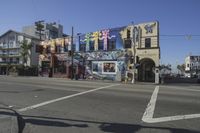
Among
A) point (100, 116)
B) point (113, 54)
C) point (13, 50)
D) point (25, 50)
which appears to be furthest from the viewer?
point (13, 50)

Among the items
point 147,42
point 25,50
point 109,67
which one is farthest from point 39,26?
point 147,42

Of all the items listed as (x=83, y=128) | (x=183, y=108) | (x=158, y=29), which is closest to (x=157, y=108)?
(x=183, y=108)

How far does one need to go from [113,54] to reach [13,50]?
111 ft

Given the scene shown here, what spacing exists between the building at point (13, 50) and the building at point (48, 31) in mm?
13536

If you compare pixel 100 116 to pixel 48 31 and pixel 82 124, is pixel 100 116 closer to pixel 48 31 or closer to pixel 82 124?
pixel 82 124

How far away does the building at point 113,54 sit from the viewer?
4338 cm

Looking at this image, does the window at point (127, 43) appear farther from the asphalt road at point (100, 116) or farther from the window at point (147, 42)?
the asphalt road at point (100, 116)

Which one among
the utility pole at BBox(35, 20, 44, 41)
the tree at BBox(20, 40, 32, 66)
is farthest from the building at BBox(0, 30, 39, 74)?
the utility pole at BBox(35, 20, 44, 41)

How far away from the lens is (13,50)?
240 ft

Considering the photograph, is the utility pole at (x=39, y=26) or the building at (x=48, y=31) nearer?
the utility pole at (x=39, y=26)

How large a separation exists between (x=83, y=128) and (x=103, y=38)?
39933 millimetres

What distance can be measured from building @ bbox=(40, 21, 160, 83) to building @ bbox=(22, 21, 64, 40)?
33.5 meters

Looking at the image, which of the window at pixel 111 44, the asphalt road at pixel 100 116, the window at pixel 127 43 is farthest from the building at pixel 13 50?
the asphalt road at pixel 100 116

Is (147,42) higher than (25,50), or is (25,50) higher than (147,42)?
(25,50)
